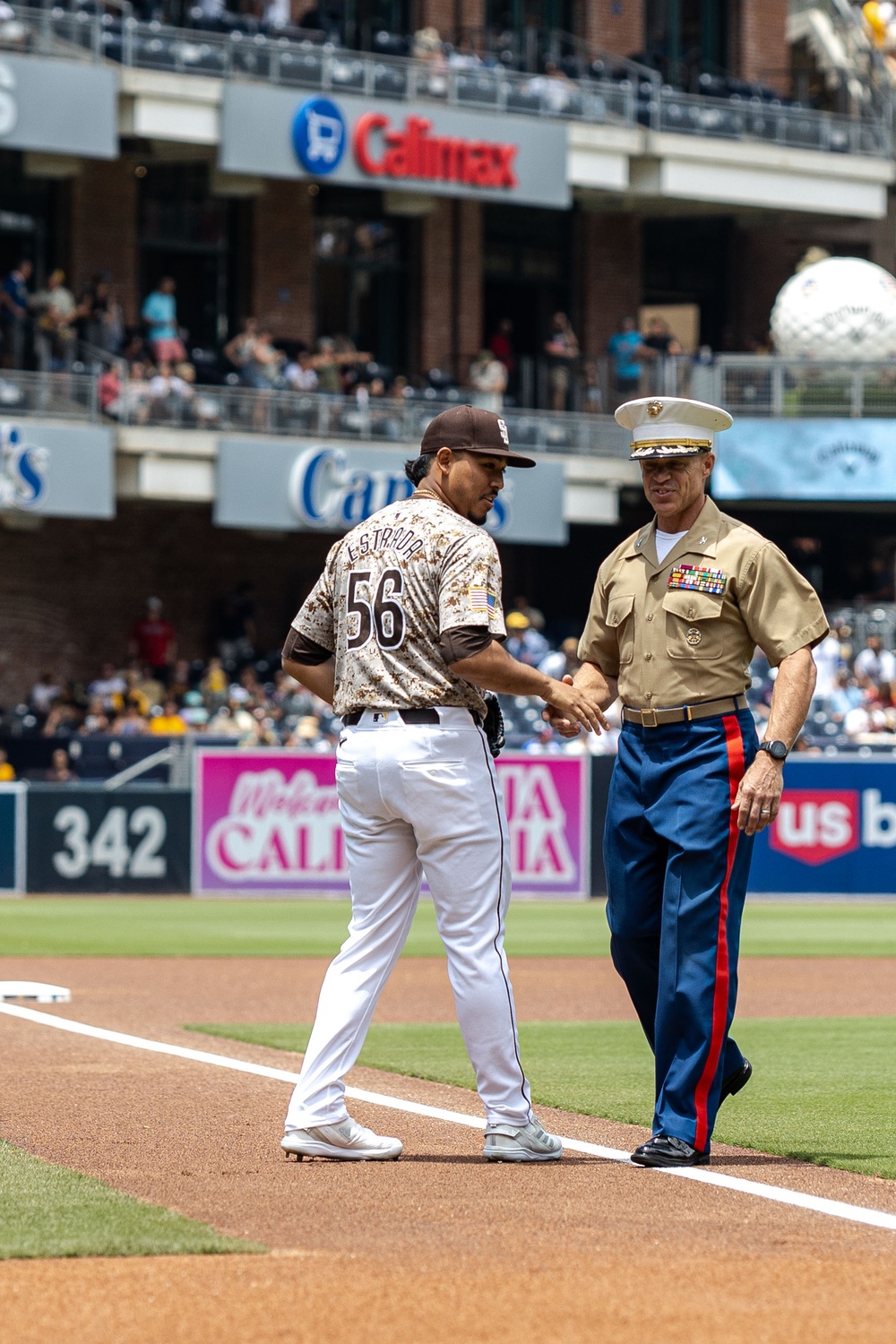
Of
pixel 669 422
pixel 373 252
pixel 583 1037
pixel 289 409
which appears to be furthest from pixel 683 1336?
pixel 373 252

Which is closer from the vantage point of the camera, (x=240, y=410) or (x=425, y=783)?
(x=425, y=783)

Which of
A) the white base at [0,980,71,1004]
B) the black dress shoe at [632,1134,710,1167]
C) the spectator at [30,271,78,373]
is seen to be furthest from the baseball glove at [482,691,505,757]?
the spectator at [30,271,78,373]

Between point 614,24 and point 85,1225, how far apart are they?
34.4m

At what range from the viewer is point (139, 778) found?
23.8 m

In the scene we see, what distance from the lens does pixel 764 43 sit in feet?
127

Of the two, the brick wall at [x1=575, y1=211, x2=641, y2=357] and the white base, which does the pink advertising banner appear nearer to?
the white base

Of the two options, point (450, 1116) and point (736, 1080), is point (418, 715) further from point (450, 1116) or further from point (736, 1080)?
point (450, 1116)

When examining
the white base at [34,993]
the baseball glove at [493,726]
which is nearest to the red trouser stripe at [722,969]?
the baseball glove at [493,726]

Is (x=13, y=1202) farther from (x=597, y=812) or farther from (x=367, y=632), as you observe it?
(x=597, y=812)

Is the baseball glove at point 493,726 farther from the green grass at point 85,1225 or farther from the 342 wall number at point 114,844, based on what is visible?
the 342 wall number at point 114,844

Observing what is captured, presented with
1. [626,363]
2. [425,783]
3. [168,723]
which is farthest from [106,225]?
[425,783]

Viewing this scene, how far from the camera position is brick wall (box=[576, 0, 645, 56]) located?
36.7 meters

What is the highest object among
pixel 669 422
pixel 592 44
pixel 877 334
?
pixel 592 44

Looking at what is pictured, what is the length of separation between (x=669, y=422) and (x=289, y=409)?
23579 mm
